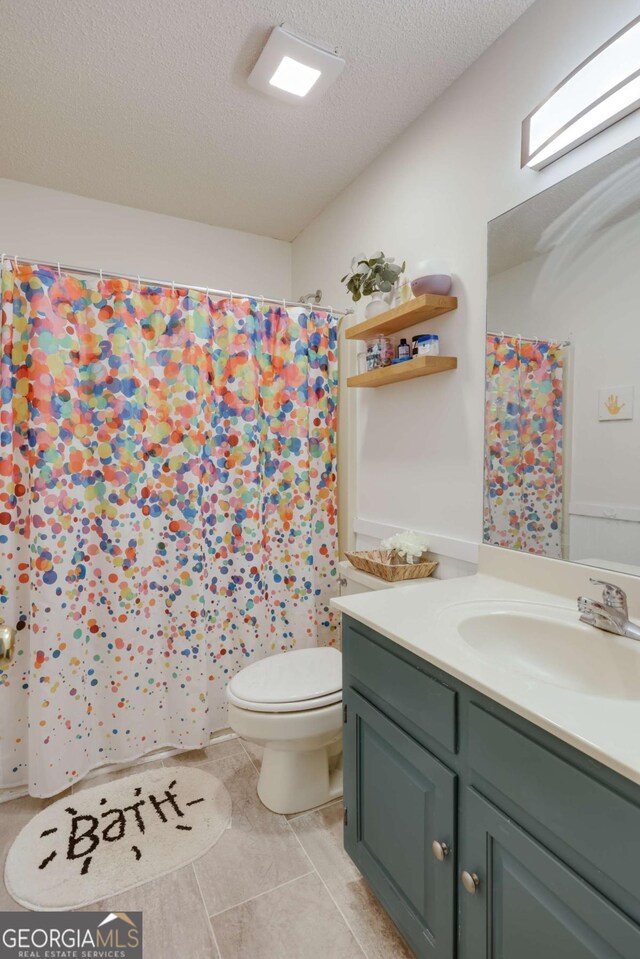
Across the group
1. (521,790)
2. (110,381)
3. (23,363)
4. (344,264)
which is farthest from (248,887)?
(344,264)

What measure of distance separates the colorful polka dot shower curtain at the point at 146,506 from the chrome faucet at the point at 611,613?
4.36 feet

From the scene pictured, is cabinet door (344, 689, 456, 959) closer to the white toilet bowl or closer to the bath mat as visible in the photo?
the white toilet bowl

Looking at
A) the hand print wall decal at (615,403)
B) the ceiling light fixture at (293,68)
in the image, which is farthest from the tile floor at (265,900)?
the ceiling light fixture at (293,68)

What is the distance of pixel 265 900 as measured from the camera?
4.46ft

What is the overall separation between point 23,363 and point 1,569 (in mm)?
750

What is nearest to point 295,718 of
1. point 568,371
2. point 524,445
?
point 524,445

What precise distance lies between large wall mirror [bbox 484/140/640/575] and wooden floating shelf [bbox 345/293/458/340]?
16cm

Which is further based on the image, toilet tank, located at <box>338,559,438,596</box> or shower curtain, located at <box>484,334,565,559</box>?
toilet tank, located at <box>338,559,438,596</box>

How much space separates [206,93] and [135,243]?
93 centimetres

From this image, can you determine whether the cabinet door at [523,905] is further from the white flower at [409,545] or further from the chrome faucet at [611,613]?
the white flower at [409,545]

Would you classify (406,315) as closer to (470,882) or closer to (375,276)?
(375,276)

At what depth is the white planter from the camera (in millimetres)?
1820

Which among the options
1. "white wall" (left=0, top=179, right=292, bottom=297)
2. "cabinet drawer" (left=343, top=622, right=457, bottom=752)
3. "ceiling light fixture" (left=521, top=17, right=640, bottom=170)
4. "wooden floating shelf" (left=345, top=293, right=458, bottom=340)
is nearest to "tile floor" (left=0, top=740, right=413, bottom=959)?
"cabinet drawer" (left=343, top=622, right=457, bottom=752)

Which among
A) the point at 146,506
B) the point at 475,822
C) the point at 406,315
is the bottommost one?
the point at 475,822
